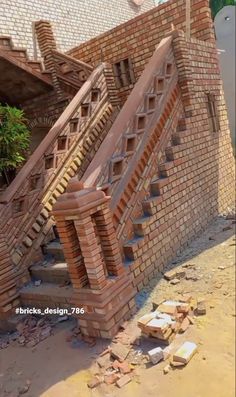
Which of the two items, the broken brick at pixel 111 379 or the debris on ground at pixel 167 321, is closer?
the broken brick at pixel 111 379

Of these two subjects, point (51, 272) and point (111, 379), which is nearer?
point (111, 379)

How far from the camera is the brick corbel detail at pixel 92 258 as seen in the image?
154 inches

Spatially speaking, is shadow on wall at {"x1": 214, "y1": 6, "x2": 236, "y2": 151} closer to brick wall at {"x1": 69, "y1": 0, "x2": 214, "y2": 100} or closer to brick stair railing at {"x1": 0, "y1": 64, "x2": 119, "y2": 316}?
brick stair railing at {"x1": 0, "y1": 64, "x2": 119, "y2": 316}

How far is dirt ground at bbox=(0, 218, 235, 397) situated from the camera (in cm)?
288

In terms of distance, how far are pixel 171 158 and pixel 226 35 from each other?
3483 mm

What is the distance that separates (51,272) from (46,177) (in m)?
1.69

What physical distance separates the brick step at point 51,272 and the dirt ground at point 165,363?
0.68m

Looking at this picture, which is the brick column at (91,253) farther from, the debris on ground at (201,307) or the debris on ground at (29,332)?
the debris on ground at (29,332)

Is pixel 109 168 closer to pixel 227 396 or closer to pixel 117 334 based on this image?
pixel 117 334

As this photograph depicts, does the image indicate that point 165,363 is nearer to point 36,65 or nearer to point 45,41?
point 36,65

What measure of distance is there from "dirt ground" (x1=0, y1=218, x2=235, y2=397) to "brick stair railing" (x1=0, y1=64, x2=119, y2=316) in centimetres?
116

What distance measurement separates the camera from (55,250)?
5766mm

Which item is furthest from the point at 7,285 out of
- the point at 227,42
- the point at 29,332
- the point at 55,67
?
the point at 55,67

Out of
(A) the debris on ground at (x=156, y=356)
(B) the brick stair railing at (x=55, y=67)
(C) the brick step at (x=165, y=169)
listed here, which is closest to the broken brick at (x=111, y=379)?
(A) the debris on ground at (x=156, y=356)
